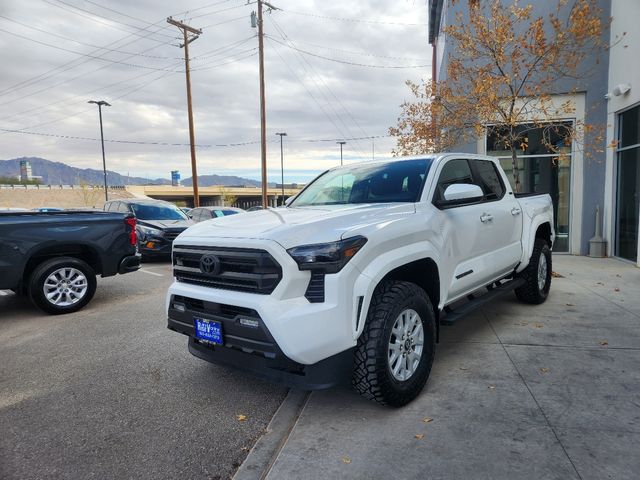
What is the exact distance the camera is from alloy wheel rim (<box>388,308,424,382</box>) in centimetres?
318

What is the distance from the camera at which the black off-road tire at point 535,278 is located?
5848 mm

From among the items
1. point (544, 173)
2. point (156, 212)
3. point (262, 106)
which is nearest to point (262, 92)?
point (262, 106)

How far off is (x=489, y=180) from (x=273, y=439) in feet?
12.2

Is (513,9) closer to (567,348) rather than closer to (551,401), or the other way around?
(567,348)

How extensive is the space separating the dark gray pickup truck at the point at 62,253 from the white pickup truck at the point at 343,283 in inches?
140

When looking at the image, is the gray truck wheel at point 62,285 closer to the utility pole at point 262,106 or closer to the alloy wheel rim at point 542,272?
the alloy wheel rim at point 542,272

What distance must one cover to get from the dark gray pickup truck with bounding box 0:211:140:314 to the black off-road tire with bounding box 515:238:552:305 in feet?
18.6

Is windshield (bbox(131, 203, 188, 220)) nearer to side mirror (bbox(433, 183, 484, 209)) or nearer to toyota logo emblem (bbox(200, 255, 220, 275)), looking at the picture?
toyota logo emblem (bbox(200, 255, 220, 275))

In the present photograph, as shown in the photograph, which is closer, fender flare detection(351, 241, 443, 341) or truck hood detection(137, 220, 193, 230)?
fender flare detection(351, 241, 443, 341)

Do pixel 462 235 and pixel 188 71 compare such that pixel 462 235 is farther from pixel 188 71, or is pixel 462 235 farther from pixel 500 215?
pixel 188 71


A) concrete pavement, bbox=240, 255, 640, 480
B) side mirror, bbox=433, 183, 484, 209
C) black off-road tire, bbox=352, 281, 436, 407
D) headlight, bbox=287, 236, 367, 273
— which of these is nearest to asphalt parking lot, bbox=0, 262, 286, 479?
concrete pavement, bbox=240, 255, 640, 480

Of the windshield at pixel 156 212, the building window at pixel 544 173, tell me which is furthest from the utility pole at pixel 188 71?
the building window at pixel 544 173

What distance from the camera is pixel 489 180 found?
5125mm

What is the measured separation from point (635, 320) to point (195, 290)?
5168mm
